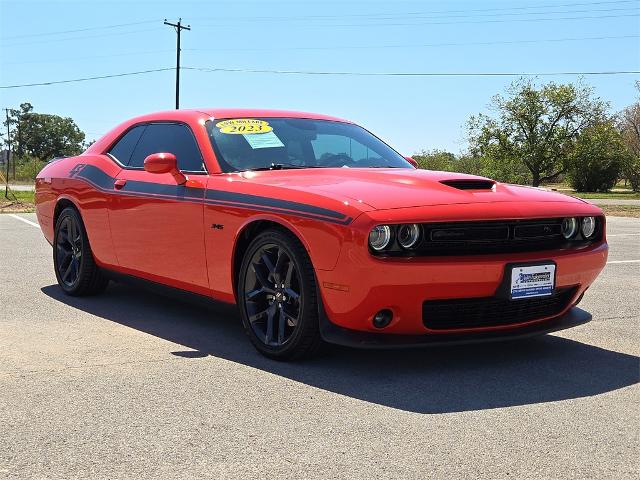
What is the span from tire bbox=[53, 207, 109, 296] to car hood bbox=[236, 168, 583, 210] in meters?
2.07

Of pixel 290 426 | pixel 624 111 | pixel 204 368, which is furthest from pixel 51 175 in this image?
pixel 624 111

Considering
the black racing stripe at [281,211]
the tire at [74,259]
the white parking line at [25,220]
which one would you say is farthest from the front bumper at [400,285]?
the white parking line at [25,220]

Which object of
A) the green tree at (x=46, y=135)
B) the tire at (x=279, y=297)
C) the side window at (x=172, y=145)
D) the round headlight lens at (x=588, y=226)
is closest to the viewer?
the tire at (x=279, y=297)

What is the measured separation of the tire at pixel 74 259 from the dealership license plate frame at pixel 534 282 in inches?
134

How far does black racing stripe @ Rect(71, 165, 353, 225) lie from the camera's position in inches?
152

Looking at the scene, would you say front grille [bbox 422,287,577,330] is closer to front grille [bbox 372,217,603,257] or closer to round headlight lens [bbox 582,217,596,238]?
front grille [bbox 372,217,603,257]

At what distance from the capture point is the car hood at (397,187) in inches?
152

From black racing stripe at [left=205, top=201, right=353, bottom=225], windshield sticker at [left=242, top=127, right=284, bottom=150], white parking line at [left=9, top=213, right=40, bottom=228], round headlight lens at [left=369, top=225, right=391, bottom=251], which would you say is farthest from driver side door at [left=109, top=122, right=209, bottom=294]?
white parking line at [left=9, top=213, right=40, bottom=228]

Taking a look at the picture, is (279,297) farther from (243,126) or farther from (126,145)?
(126,145)

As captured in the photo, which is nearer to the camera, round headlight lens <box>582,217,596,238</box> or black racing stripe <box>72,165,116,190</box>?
round headlight lens <box>582,217,596,238</box>

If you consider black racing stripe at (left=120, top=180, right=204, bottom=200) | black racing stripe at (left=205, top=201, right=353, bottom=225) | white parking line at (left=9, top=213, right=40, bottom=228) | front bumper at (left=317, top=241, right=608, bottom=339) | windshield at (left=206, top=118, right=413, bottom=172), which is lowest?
white parking line at (left=9, top=213, right=40, bottom=228)

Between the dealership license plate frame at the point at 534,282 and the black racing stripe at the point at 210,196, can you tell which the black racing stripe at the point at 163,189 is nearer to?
the black racing stripe at the point at 210,196

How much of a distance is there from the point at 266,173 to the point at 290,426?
1.91 meters

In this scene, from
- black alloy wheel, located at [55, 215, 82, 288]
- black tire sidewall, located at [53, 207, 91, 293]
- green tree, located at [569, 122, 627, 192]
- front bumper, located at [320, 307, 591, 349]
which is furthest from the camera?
green tree, located at [569, 122, 627, 192]
